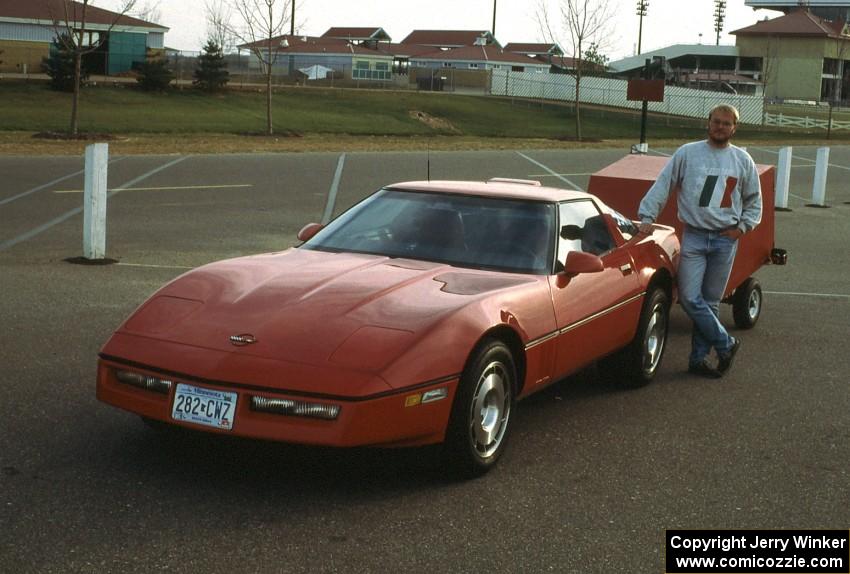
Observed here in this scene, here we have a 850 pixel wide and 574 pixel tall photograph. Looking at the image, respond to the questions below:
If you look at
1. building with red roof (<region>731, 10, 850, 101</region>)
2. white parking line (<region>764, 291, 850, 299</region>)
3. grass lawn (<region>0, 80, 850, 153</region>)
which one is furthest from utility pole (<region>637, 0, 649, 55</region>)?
white parking line (<region>764, 291, 850, 299</region>)

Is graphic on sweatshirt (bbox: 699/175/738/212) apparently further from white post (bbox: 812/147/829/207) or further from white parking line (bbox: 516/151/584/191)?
white post (bbox: 812/147/829/207)

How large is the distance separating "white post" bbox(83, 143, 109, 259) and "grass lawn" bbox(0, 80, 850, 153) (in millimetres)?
14117

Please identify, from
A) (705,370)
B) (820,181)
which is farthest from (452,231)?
(820,181)

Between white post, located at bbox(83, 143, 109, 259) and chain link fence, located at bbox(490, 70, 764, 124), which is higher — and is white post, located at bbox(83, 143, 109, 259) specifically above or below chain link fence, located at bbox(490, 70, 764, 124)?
below

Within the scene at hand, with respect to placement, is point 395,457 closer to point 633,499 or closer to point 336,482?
point 336,482

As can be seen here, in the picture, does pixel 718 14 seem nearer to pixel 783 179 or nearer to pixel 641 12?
pixel 641 12

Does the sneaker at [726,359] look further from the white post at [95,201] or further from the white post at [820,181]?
the white post at [820,181]

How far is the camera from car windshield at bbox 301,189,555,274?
6.38 m

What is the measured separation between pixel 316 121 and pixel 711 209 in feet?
111

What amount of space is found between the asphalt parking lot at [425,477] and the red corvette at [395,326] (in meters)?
0.33

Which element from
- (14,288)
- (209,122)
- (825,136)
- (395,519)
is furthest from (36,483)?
(825,136)

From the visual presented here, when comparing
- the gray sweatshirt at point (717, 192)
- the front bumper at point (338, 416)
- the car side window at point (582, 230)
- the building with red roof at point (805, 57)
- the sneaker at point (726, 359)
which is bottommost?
the sneaker at point (726, 359)

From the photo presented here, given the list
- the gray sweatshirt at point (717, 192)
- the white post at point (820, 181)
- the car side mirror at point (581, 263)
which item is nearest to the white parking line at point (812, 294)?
the gray sweatshirt at point (717, 192)

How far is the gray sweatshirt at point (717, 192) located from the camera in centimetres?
763
